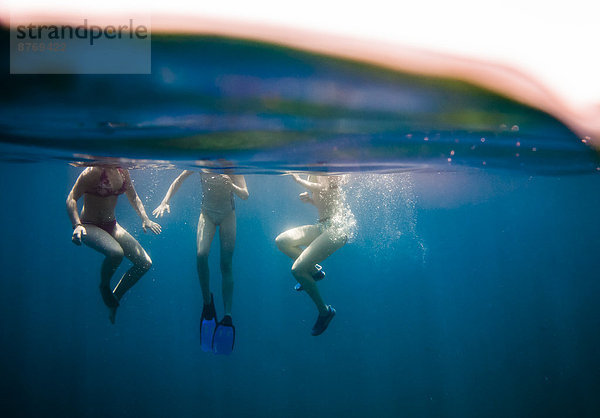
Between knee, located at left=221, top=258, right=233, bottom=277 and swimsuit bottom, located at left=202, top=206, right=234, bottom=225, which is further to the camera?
swimsuit bottom, located at left=202, top=206, right=234, bottom=225

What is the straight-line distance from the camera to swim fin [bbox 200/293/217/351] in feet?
25.2

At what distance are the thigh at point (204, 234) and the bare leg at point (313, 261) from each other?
193 cm

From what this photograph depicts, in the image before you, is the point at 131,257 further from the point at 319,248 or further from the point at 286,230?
the point at 286,230

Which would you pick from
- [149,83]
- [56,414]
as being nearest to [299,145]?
[149,83]

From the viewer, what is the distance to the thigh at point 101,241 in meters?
6.99

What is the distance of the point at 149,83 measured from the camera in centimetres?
439

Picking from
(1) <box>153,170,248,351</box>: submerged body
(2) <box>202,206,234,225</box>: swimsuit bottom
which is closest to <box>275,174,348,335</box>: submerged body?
(1) <box>153,170,248,351</box>: submerged body

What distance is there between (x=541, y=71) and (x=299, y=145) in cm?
435

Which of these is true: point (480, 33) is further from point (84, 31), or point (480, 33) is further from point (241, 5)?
point (84, 31)

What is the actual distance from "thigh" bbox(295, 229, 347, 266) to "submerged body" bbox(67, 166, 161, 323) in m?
3.12

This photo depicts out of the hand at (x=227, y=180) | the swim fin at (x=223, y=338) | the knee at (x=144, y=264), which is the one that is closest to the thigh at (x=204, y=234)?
the hand at (x=227, y=180)

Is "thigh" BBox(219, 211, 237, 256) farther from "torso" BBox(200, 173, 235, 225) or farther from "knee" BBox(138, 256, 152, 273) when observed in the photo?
"knee" BBox(138, 256, 152, 273)

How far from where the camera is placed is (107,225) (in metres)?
7.57

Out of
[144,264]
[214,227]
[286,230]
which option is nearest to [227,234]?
[214,227]
